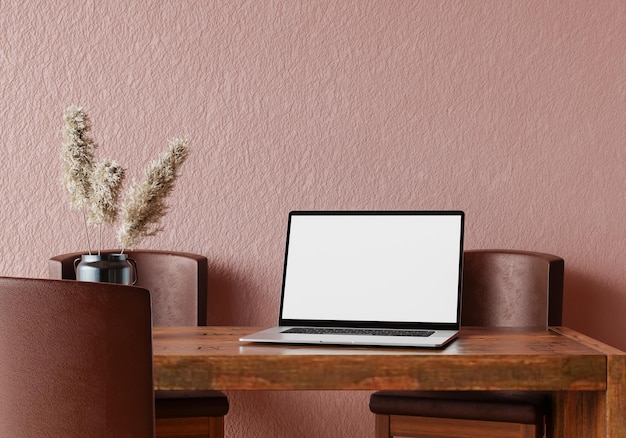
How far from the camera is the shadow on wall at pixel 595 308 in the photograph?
275 cm

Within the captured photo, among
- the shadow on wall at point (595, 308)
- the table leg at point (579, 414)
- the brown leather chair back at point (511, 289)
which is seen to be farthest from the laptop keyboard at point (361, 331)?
the shadow on wall at point (595, 308)

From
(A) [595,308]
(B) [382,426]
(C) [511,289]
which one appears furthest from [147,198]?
(A) [595,308]

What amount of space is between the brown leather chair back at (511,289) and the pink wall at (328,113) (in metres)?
0.26

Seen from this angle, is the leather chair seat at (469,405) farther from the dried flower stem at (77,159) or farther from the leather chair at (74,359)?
the leather chair at (74,359)

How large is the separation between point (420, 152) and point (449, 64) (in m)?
0.32

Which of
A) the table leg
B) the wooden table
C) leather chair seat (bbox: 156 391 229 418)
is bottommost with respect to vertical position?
leather chair seat (bbox: 156 391 229 418)

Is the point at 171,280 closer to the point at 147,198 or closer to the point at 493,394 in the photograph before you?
the point at 147,198

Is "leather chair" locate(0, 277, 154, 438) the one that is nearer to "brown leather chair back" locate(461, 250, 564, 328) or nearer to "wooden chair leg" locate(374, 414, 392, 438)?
"wooden chair leg" locate(374, 414, 392, 438)

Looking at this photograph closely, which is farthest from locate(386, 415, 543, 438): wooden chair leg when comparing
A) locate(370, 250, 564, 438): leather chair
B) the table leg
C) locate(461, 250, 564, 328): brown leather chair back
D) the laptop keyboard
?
the laptop keyboard

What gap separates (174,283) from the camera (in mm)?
2521

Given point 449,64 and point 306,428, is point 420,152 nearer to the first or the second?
point 449,64

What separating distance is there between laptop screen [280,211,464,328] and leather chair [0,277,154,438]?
36.3 inches

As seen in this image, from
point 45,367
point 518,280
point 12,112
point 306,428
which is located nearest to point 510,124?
point 518,280

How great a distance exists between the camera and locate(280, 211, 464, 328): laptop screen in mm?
1896
